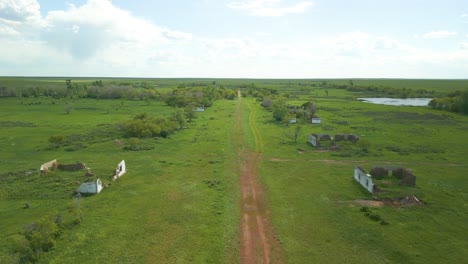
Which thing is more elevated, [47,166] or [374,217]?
[47,166]

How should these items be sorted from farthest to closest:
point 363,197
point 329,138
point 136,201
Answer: point 329,138
point 363,197
point 136,201

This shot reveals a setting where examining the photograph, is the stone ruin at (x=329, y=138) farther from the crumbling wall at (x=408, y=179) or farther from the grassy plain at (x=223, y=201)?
the crumbling wall at (x=408, y=179)

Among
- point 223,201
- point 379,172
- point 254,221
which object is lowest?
point 254,221

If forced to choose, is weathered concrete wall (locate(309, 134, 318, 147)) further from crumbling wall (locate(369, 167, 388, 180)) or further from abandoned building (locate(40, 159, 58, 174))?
abandoned building (locate(40, 159, 58, 174))

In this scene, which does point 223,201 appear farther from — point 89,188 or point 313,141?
point 313,141

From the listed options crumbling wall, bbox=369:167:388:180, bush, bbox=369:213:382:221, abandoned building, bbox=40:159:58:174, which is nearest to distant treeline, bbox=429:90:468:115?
crumbling wall, bbox=369:167:388:180

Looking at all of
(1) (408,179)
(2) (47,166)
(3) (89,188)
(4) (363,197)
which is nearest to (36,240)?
(3) (89,188)
